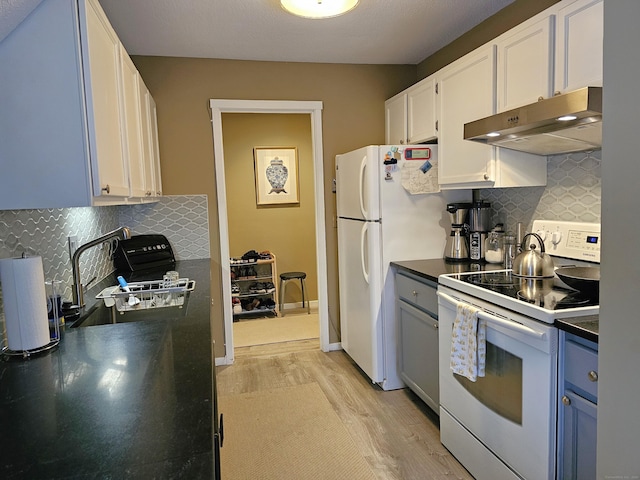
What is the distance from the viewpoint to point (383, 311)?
300 centimetres

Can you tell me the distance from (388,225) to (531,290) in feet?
3.90

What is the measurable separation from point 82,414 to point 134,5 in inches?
89.7

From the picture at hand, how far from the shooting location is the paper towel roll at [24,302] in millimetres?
1368

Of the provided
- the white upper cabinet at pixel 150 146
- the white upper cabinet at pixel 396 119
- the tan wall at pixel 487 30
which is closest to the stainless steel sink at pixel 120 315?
the white upper cabinet at pixel 150 146

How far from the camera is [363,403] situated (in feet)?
9.46

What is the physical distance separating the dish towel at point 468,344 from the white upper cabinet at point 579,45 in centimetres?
105

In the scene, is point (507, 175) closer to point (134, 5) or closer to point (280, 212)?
point (134, 5)

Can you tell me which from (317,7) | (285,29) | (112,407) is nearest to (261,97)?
(285,29)

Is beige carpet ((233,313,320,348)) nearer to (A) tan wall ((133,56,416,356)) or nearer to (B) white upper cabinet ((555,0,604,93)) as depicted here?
(A) tan wall ((133,56,416,356))

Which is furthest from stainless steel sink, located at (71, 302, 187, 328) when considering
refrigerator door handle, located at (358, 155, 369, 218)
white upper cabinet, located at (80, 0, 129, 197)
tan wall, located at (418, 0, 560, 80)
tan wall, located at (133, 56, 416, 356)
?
tan wall, located at (418, 0, 560, 80)

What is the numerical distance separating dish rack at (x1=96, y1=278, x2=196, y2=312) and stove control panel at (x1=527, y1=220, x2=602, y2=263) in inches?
76.7

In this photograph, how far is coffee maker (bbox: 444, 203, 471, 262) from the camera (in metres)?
2.91

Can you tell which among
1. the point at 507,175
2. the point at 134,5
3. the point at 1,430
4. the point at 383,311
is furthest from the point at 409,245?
the point at 1,430

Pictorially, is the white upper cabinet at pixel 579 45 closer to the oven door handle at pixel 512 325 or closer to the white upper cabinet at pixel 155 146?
the oven door handle at pixel 512 325
